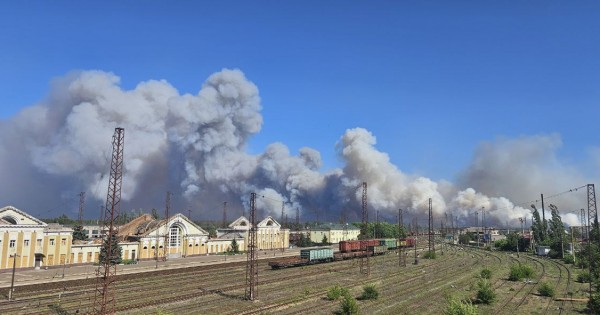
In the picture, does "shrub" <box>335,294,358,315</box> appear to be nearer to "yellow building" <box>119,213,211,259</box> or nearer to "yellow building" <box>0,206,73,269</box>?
"yellow building" <box>0,206,73,269</box>

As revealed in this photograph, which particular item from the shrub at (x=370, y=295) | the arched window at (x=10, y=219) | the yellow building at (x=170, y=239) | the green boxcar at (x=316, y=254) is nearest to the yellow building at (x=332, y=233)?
the yellow building at (x=170, y=239)

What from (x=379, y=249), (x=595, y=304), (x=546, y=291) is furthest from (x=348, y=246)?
(x=595, y=304)

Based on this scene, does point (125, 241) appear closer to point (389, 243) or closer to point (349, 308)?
point (389, 243)

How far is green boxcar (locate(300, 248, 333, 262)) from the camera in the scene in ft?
237

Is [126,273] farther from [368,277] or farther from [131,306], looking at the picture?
[368,277]

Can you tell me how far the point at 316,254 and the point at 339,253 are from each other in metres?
11.2

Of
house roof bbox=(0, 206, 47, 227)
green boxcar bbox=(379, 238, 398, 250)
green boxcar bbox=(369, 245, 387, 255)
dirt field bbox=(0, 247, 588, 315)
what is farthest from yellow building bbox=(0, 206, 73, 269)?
green boxcar bbox=(379, 238, 398, 250)

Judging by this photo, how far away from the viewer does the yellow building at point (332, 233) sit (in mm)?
139250

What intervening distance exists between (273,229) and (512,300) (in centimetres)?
7697

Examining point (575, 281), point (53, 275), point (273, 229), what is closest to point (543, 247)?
point (575, 281)

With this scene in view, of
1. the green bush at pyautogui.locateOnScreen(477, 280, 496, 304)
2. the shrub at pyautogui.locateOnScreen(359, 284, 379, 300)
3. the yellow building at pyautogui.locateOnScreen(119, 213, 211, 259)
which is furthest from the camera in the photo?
the yellow building at pyautogui.locateOnScreen(119, 213, 211, 259)

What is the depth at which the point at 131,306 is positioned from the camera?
35.3 metres

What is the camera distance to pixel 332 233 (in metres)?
144

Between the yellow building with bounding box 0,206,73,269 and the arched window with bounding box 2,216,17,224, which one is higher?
the arched window with bounding box 2,216,17,224
